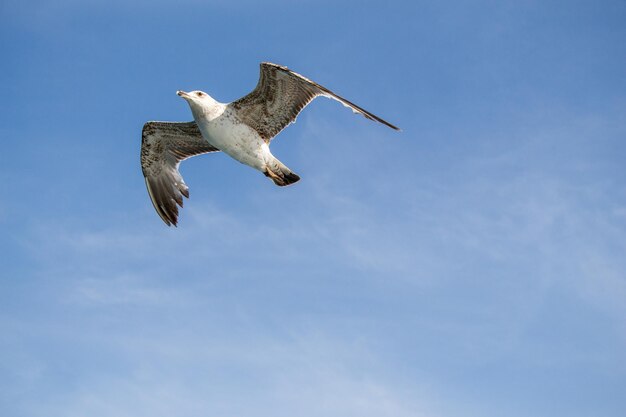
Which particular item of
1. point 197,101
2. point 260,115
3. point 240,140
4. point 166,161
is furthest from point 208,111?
point 166,161

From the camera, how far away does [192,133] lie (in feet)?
69.8

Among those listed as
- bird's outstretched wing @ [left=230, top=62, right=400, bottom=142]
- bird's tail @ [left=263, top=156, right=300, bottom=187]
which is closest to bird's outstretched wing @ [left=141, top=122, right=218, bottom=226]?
A: bird's outstretched wing @ [left=230, top=62, right=400, bottom=142]

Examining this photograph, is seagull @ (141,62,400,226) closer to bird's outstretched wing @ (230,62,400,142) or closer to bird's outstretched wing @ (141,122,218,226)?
bird's outstretched wing @ (230,62,400,142)

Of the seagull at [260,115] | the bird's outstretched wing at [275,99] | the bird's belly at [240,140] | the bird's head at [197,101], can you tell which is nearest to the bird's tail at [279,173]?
the seagull at [260,115]

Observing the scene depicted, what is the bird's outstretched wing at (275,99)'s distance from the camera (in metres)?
17.5

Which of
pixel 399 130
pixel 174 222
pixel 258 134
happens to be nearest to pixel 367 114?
pixel 399 130

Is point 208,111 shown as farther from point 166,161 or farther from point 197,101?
point 166,161

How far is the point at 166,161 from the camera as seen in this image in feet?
73.2

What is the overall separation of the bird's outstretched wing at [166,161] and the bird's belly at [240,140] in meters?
2.68

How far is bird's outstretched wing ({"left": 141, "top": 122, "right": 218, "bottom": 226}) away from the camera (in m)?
21.6

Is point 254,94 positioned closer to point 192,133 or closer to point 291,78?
point 291,78

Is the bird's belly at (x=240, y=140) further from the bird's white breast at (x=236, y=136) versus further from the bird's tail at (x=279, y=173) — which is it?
the bird's tail at (x=279, y=173)

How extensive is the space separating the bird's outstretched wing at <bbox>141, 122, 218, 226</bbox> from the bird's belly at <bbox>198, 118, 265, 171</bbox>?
2.68m

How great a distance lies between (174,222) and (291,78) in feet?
22.8
